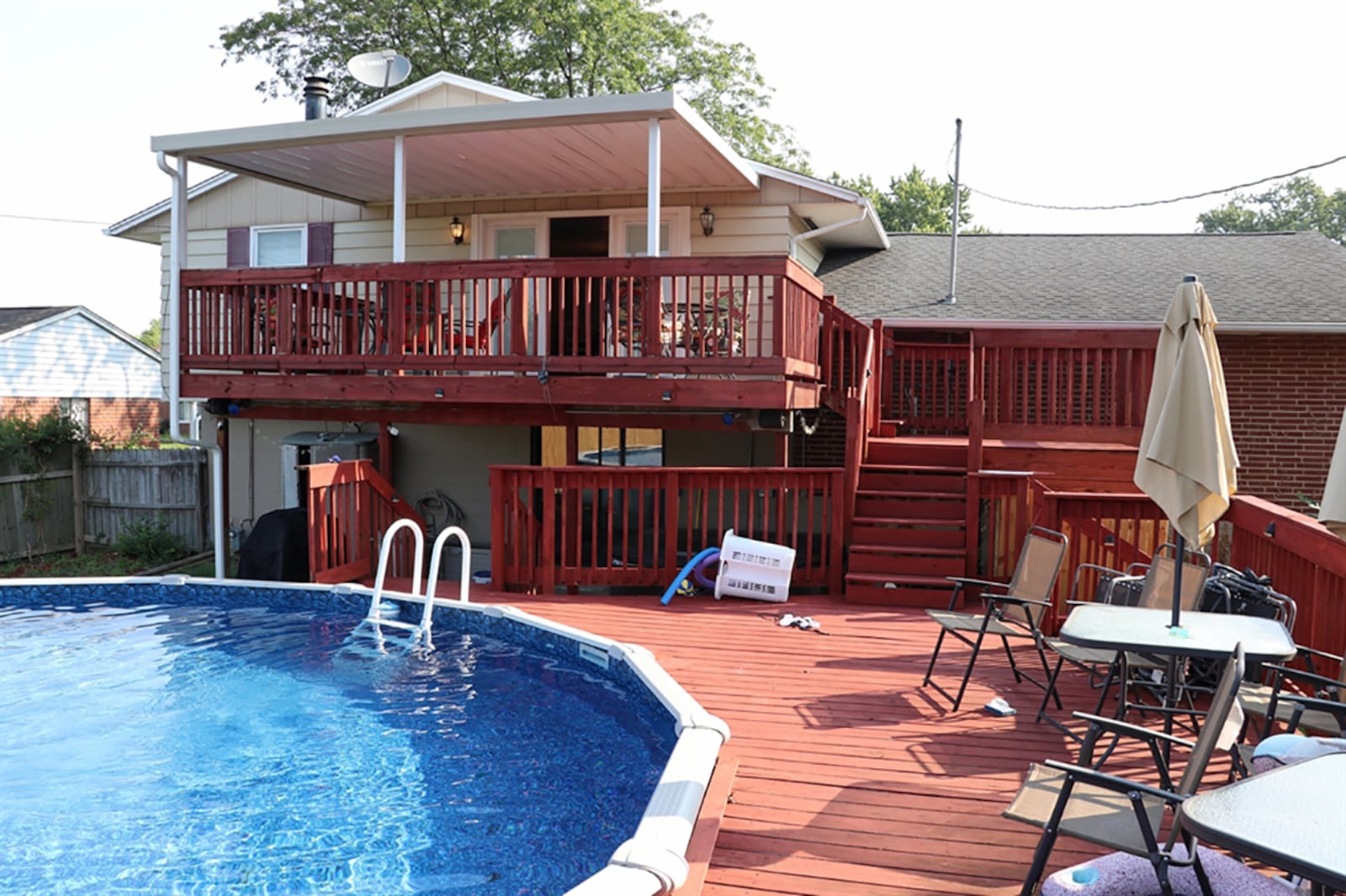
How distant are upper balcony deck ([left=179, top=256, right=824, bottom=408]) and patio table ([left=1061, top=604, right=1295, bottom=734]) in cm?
429

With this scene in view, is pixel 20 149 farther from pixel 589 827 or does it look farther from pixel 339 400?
pixel 589 827

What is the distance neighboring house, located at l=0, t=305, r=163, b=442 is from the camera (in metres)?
23.2

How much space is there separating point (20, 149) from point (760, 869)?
41.3 m

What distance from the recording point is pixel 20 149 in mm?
35312

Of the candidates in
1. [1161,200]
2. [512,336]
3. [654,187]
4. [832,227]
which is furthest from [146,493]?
[1161,200]

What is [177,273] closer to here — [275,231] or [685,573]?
[275,231]

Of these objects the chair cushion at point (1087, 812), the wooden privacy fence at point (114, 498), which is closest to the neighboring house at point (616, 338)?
the wooden privacy fence at point (114, 498)

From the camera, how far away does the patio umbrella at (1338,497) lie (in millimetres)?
4359

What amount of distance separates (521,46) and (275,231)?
13165mm

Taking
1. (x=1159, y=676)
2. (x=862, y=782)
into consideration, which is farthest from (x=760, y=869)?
(x=1159, y=676)

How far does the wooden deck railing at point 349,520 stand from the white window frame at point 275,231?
5.35 metres

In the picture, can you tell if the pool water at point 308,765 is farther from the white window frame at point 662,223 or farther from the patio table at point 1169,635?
the white window frame at point 662,223

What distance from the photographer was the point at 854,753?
4.80 meters

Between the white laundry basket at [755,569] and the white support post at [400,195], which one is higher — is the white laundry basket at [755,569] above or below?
below
